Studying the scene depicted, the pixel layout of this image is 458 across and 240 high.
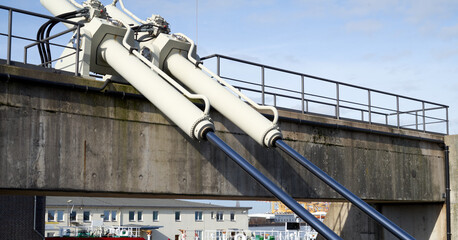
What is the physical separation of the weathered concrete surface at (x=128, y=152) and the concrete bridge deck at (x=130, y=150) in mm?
20

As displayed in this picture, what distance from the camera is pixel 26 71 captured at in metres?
12.2

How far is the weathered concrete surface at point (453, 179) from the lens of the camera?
21.2 metres

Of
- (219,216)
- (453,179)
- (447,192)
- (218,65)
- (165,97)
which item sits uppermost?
(218,65)

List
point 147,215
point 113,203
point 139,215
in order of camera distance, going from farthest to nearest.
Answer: point 147,215, point 139,215, point 113,203

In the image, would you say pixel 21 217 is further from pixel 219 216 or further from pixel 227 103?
pixel 219 216

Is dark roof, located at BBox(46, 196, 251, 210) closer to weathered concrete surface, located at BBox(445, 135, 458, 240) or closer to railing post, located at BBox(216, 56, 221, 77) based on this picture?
weathered concrete surface, located at BBox(445, 135, 458, 240)

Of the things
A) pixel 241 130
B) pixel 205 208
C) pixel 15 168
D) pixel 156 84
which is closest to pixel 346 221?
pixel 241 130

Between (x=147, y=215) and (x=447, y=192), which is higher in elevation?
(x=447, y=192)

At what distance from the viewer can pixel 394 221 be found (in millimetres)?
23062

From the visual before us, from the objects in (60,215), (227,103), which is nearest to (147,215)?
(60,215)

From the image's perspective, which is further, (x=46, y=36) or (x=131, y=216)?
(x=131, y=216)

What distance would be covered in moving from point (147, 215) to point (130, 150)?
205 ft

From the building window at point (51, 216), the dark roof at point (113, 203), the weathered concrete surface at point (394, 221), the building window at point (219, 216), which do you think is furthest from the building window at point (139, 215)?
the weathered concrete surface at point (394, 221)

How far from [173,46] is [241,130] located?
110 inches
